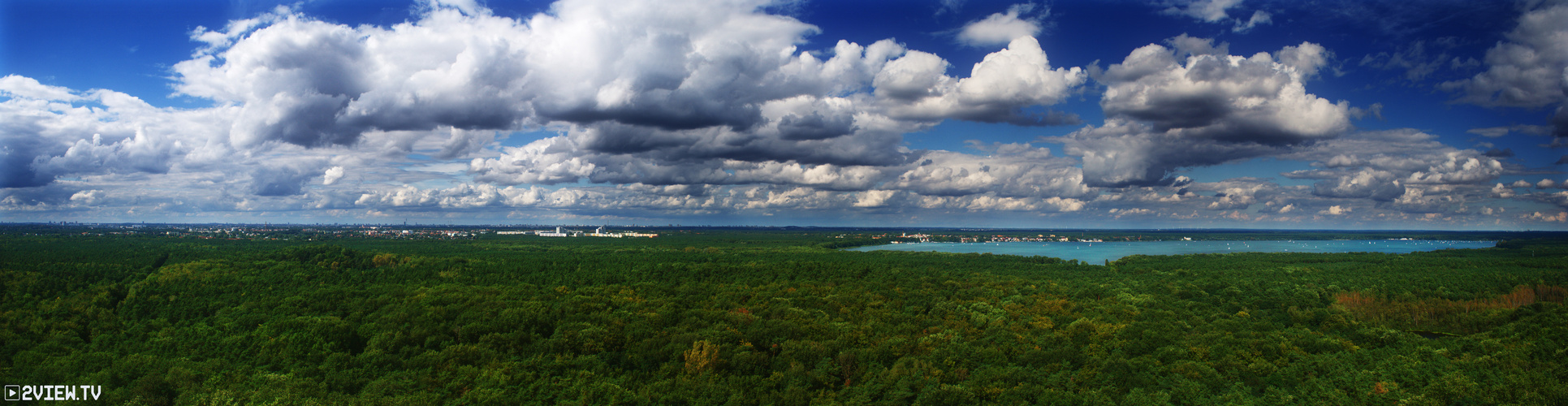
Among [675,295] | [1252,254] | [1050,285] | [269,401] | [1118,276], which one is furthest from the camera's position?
[1252,254]

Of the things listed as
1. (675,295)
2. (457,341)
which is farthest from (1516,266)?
(457,341)

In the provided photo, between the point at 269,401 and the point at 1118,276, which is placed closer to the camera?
the point at 269,401

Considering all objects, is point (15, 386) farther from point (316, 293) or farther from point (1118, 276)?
point (1118, 276)

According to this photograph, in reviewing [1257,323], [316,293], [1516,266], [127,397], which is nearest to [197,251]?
[316,293]

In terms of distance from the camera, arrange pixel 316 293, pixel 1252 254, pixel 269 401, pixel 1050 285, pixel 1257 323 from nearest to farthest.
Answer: pixel 269 401 → pixel 1257 323 → pixel 316 293 → pixel 1050 285 → pixel 1252 254

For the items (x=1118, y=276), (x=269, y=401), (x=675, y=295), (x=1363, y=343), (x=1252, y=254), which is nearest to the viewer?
(x=269, y=401)

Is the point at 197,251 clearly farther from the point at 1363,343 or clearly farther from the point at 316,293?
the point at 1363,343
